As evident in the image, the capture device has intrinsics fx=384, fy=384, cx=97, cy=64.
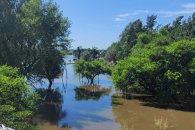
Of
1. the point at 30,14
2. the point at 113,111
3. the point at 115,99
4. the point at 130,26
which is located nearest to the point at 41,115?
the point at 113,111

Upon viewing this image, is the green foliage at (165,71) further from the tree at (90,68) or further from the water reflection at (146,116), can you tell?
the tree at (90,68)

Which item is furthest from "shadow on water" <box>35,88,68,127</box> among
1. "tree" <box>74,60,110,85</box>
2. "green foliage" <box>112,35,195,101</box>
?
"tree" <box>74,60,110,85</box>

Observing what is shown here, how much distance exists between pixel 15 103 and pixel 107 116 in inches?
663

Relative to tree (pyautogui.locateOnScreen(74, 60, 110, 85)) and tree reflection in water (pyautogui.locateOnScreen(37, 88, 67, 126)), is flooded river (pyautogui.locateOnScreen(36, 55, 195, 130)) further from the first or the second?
tree (pyautogui.locateOnScreen(74, 60, 110, 85))

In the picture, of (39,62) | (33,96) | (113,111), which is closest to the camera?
(33,96)

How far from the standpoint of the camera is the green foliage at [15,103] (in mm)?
14953

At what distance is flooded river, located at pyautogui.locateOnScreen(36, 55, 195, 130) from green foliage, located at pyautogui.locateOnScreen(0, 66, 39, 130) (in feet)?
33.1

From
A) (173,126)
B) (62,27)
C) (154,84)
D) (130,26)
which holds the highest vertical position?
(130,26)

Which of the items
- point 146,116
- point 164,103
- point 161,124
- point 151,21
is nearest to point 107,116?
point 146,116

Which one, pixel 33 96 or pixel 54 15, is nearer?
pixel 33 96

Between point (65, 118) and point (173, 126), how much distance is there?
872cm

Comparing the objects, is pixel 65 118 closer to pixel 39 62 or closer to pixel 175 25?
pixel 39 62

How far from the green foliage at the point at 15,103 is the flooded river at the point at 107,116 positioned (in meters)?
10.1

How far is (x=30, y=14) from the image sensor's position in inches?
1444
